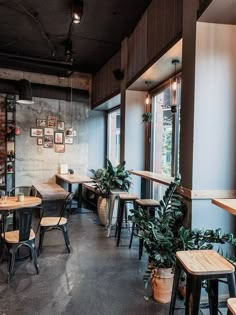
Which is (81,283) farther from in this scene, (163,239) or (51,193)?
(51,193)

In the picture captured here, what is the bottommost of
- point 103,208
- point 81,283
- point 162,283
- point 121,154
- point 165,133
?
point 81,283

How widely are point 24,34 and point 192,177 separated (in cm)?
416

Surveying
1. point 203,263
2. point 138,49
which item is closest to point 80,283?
point 203,263

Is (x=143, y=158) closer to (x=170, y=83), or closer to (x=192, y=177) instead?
(x=170, y=83)

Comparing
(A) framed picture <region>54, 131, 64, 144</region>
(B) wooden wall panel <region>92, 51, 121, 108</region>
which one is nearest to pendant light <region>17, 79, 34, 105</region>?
(A) framed picture <region>54, 131, 64, 144</region>

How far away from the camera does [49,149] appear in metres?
6.79

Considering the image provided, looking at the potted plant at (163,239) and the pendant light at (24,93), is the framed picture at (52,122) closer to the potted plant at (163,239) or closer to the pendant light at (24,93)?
the pendant light at (24,93)

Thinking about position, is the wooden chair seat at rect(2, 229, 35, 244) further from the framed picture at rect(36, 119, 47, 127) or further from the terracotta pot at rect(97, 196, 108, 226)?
the framed picture at rect(36, 119, 47, 127)

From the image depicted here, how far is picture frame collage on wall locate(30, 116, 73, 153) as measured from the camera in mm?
6676

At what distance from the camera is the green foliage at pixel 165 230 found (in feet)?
7.52

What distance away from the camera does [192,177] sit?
2361 mm

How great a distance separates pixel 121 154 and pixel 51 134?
97.2 inches

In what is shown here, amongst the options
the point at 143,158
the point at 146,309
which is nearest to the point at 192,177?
the point at 146,309

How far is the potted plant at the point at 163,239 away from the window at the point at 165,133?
→ 1358 mm
